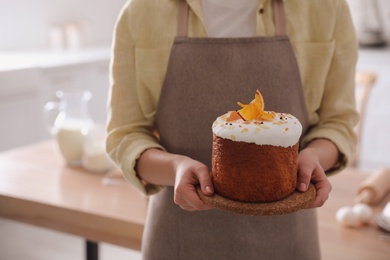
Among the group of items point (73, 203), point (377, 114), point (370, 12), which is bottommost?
point (377, 114)

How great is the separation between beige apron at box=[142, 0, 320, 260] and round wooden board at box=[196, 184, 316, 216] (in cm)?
24

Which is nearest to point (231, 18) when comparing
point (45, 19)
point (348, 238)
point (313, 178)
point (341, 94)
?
point (341, 94)

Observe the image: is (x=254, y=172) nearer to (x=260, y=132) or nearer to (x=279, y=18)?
(x=260, y=132)

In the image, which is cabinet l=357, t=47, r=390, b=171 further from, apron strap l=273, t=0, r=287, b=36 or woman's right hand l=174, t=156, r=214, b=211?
woman's right hand l=174, t=156, r=214, b=211

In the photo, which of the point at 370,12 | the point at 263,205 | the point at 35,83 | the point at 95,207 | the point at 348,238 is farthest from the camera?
the point at 370,12

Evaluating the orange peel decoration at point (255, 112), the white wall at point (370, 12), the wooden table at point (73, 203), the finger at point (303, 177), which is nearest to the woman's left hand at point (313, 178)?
the finger at point (303, 177)

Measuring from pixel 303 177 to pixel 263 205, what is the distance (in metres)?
0.09

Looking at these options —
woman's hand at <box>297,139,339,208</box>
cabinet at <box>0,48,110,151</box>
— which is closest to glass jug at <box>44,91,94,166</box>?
woman's hand at <box>297,139,339,208</box>

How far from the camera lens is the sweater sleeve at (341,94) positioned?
1.04 m

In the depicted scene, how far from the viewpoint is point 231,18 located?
1.06 meters

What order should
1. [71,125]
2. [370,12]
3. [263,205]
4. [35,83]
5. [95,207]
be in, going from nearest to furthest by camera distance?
[263,205] → [95,207] → [71,125] → [35,83] → [370,12]

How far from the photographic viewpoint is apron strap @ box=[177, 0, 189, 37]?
1.04 meters

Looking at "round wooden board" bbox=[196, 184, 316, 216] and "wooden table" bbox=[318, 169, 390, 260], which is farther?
"wooden table" bbox=[318, 169, 390, 260]

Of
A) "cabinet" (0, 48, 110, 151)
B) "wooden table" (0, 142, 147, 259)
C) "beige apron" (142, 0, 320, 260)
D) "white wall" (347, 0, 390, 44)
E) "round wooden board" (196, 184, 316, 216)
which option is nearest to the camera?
"round wooden board" (196, 184, 316, 216)
